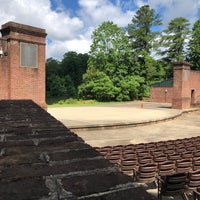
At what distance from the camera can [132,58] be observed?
175 ft

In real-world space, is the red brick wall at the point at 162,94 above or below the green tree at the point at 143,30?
below

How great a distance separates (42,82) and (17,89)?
1.67 metres

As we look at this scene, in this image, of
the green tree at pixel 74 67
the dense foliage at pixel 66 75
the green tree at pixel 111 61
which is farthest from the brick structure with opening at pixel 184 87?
the green tree at pixel 74 67

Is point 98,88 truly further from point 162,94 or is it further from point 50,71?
point 50,71

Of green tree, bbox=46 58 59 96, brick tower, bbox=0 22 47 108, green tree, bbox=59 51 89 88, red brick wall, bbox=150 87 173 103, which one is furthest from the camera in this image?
green tree, bbox=59 51 89 88

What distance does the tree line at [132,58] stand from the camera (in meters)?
48.5

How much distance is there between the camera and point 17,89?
15.4 metres

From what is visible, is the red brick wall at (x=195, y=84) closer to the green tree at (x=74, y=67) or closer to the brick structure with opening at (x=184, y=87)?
the brick structure with opening at (x=184, y=87)

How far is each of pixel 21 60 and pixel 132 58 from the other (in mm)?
39988

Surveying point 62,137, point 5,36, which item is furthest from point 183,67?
point 62,137

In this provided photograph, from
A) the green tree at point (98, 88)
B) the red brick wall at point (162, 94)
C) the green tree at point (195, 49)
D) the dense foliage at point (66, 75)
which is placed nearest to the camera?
the red brick wall at point (162, 94)

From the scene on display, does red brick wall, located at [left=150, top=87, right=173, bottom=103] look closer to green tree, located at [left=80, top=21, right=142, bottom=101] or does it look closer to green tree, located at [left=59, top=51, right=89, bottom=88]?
green tree, located at [left=80, top=21, right=142, bottom=101]

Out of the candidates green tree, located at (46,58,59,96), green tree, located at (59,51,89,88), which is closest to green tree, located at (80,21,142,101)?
green tree, located at (46,58,59,96)

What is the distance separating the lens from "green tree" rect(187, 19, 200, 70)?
2050 inches
